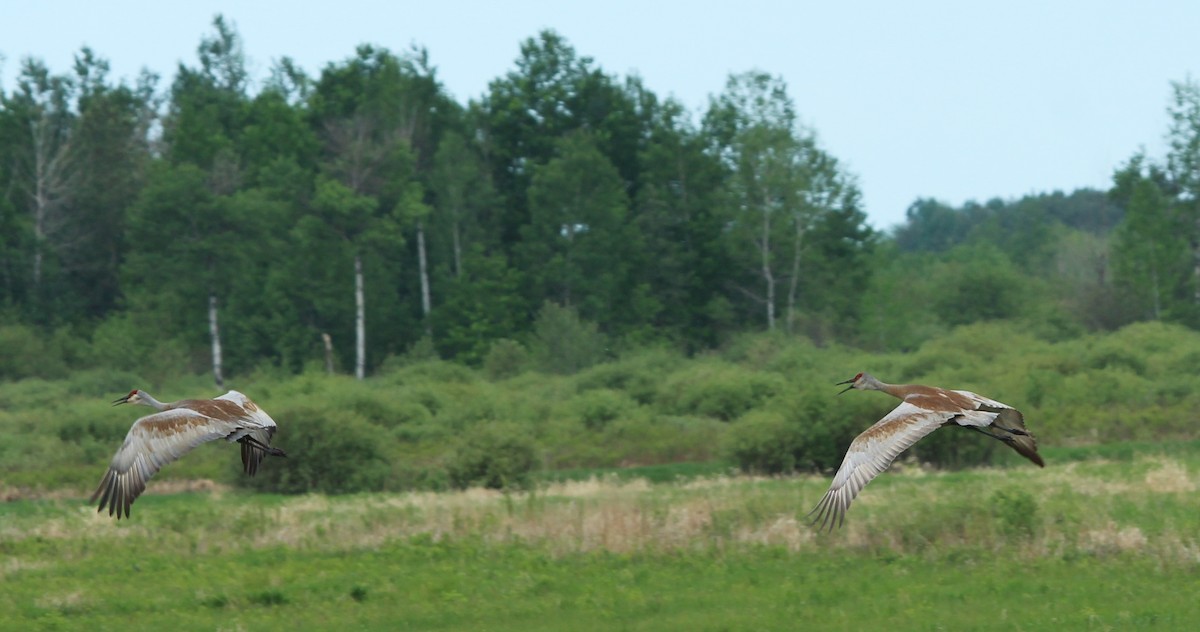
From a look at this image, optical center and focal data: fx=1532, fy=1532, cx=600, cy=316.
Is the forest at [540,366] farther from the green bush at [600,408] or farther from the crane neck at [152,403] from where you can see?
the crane neck at [152,403]

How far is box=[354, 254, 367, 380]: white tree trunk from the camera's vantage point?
202 feet

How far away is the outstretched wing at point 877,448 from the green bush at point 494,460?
822 inches

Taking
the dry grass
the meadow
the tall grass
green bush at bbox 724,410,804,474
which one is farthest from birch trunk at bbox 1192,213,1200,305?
the dry grass

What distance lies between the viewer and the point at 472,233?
6625 centimetres

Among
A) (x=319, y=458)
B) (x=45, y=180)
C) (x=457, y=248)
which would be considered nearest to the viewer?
(x=319, y=458)

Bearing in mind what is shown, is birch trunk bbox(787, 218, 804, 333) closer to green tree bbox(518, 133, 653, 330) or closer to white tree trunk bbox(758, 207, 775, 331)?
white tree trunk bbox(758, 207, 775, 331)

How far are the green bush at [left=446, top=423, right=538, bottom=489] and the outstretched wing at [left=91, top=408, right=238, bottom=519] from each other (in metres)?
20.2

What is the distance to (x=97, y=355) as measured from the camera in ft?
195

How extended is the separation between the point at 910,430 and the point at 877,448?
12.3 inches


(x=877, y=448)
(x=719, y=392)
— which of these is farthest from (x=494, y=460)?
(x=877, y=448)

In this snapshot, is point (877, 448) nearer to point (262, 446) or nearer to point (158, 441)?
point (262, 446)

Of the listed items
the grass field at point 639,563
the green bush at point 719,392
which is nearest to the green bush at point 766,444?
the grass field at point 639,563

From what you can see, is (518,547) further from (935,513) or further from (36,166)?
(36,166)

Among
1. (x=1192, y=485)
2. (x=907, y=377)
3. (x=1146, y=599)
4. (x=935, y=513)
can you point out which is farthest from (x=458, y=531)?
(x=907, y=377)
